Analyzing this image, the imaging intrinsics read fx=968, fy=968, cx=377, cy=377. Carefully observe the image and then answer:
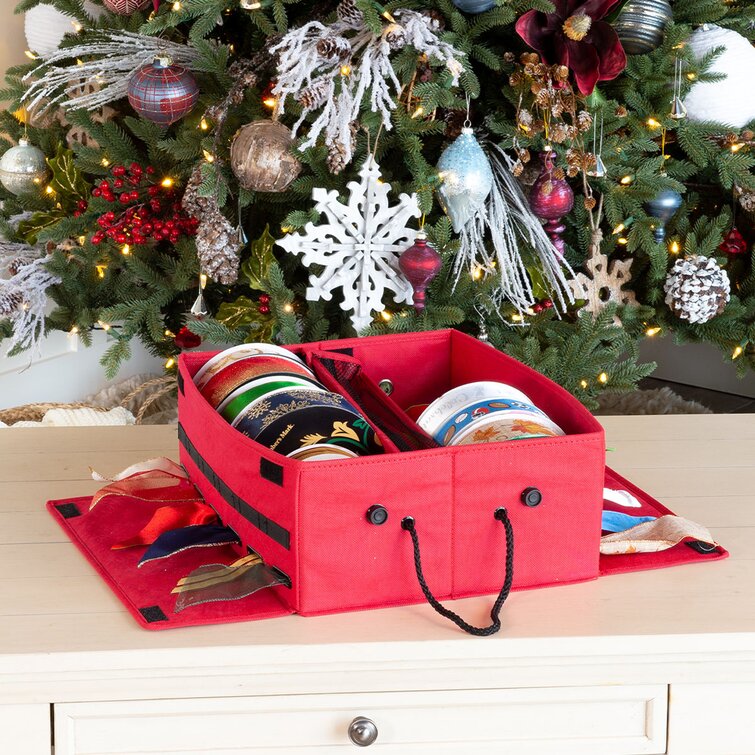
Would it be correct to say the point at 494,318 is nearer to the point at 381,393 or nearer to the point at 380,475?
the point at 381,393

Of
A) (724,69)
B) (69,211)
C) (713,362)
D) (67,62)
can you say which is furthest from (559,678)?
(713,362)

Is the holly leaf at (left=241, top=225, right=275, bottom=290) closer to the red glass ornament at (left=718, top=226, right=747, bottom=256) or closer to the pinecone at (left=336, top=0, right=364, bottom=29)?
the pinecone at (left=336, top=0, right=364, bottom=29)

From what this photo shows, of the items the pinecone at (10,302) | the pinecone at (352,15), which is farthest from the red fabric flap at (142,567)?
the pinecone at (10,302)

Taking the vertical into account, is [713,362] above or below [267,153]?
below

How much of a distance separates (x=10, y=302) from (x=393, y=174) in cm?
79

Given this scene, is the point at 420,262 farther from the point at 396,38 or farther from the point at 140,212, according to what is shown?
the point at 140,212

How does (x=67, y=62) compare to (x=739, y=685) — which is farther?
(x=67, y=62)

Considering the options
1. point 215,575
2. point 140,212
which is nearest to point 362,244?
point 140,212

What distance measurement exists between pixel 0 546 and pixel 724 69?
1497 mm

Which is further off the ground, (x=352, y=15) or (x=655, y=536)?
(x=352, y=15)

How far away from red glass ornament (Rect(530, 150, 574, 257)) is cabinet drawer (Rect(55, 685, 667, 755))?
3.51 feet

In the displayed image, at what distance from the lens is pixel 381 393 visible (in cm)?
92

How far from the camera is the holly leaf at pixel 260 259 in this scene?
5.76 ft

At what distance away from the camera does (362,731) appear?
0.73m
